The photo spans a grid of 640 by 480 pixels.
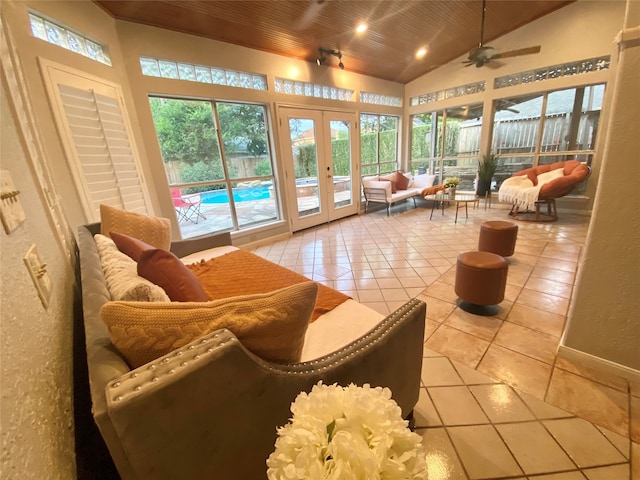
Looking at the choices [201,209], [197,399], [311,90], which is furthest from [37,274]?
[311,90]

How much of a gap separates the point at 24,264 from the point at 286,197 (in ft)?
12.7

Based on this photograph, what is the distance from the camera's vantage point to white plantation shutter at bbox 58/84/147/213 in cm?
225

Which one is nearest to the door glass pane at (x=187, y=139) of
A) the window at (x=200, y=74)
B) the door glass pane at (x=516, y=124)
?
the window at (x=200, y=74)

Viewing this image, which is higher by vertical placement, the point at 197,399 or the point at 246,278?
the point at 197,399

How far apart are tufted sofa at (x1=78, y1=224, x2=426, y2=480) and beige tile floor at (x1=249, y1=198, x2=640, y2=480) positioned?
0.76m

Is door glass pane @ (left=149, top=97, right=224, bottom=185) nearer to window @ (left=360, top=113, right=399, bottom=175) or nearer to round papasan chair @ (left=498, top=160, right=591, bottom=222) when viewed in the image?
window @ (left=360, top=113, right=399, bottom=175)

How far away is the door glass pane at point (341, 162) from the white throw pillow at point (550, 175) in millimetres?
3229

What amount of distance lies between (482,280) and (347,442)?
1953 mm

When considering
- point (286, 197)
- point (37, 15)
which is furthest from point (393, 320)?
point (286, 197)

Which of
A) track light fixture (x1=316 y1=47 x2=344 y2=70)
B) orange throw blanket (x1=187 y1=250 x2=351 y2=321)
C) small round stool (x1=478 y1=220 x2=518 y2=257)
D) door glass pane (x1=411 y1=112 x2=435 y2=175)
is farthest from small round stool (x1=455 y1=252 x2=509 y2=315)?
door glass pane (x1=411 y1=112 x2=435 y2=175)

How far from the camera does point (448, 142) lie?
620 centimetres

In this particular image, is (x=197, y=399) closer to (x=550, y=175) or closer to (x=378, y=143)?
(x=550, y=175)

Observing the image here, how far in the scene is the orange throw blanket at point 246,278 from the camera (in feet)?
5.31

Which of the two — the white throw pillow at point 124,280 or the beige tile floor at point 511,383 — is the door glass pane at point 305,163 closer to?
the beige tile floor at point 511,383
